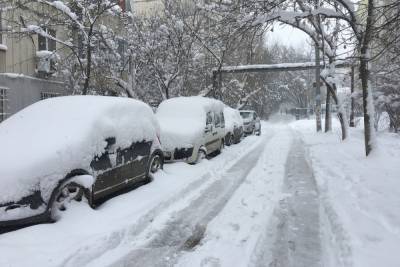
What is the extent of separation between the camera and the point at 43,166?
20.1 ft

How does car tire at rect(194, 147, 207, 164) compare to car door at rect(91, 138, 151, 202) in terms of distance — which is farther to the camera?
car tire at rect(194, 147, 207, 164)

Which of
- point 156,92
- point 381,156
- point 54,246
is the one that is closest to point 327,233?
point 54,246

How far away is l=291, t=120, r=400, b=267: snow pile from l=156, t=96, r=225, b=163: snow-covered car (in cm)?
334

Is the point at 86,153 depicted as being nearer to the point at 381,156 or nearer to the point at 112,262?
the point at 112,262

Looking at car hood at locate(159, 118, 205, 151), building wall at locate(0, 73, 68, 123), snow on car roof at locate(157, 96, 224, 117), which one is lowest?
car hood at locate(159, 118, 205, 151)

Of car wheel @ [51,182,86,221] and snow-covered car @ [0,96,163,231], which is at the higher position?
snow-covered car @ [0,96,163,231]

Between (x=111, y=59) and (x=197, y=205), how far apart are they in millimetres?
13780

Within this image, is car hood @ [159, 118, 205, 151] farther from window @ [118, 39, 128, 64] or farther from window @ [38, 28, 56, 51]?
window @ [118, 39, 128, 64]

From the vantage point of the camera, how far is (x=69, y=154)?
21.5 feet

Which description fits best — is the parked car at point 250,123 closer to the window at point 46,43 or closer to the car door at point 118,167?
the window at point 46,43

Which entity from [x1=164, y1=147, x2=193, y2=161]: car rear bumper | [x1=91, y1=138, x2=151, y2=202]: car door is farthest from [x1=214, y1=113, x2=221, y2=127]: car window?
[x1=91, y1=138, x2=151, y2=202]: car door

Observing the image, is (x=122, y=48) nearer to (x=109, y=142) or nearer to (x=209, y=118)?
(x=209, y=118)

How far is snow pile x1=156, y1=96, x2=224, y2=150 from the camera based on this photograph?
1220 cm

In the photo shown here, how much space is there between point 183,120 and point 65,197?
7.39m
